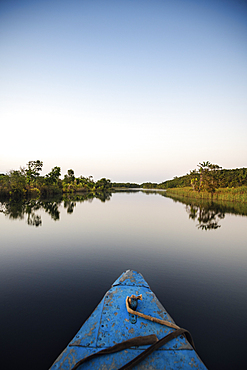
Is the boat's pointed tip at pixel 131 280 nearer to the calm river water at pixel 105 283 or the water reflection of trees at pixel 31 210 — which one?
the calm river water at pixel 105 283

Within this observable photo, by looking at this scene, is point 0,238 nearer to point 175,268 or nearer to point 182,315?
point 175,268

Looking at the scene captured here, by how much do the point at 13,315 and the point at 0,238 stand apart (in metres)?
6.94

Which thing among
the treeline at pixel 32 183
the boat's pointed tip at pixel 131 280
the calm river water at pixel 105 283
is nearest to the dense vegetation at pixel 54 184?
the treeline at pixel 32 183

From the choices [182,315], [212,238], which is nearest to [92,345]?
[182,315]

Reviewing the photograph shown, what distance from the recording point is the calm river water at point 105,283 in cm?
320

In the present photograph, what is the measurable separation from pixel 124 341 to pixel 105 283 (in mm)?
3301

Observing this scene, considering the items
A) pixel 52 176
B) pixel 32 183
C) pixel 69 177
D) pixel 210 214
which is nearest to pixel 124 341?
pixel 210 214

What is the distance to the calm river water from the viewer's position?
3.20 meters

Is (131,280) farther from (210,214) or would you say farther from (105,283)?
(210,214)

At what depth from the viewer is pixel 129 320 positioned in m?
2.57

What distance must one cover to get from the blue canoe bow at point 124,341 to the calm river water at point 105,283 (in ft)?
3.68

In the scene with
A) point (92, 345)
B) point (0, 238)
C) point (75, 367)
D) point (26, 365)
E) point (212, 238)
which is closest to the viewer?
point (75, 367)

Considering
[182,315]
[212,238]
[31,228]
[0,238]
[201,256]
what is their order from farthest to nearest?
[31,228]
[212,238]
[0,238]
[201,256]
[182,315]

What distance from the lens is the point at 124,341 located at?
7.20ft
